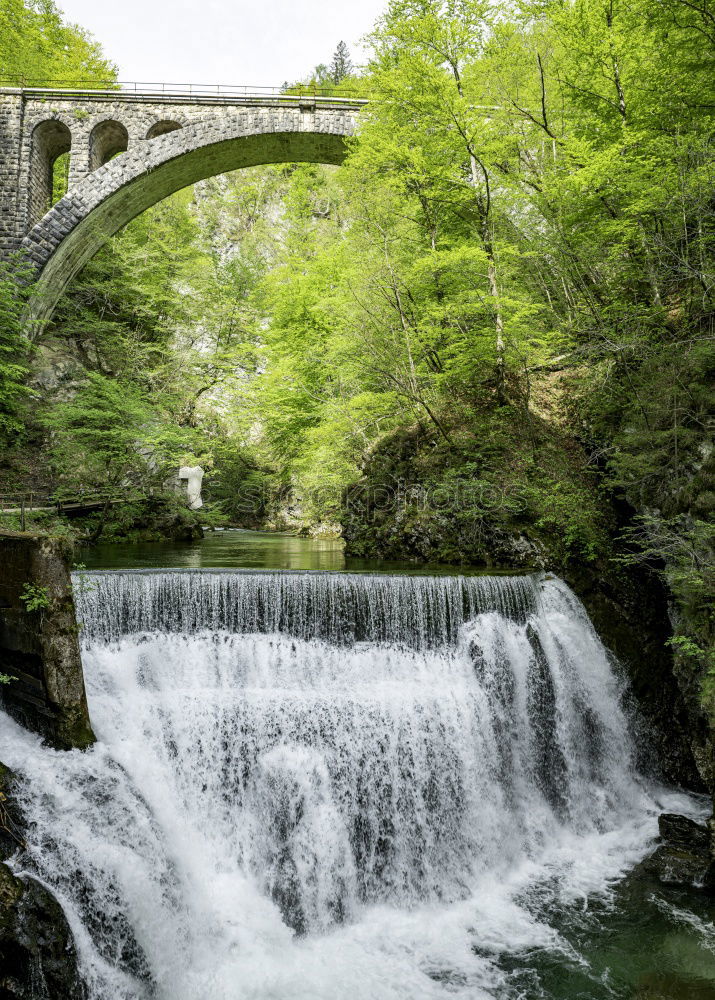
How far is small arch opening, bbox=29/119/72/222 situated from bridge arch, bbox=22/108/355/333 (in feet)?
4.87

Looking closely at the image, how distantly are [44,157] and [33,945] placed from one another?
21.4 metres

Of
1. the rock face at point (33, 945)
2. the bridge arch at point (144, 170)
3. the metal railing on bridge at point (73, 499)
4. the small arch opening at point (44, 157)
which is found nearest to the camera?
the rock face at point (33, 945)

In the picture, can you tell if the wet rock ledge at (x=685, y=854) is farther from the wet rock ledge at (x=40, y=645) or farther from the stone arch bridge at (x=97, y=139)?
the stone arch bridge at (x=97, y=139)

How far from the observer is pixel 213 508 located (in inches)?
661

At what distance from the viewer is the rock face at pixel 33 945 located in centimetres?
388

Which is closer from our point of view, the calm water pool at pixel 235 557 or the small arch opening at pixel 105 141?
the calm water pool at pixel 235 557

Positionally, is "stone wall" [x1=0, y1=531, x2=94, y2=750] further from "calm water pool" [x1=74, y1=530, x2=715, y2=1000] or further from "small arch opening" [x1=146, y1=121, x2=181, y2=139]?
"small arch opening" [x1=146, y1=121, x2=181, y2=139]

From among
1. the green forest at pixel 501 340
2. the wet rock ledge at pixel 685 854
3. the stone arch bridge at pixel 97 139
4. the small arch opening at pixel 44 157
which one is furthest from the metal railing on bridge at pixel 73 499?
the wet rock ledge at pixel 685 854

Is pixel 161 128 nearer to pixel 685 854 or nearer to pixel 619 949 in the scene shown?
pixel 685 854

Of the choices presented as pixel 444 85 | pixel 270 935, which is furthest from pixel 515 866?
pixel 444 85

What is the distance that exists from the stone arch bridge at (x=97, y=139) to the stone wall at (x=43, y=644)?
538 inches

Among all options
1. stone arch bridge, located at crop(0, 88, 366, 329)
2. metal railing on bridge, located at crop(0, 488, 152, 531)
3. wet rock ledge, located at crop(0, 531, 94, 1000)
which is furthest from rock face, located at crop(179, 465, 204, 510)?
wet rock ledge, located at crop(0, 531, 94, 1000)

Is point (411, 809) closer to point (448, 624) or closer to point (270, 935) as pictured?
point (270, 935)

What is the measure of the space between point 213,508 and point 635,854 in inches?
496
